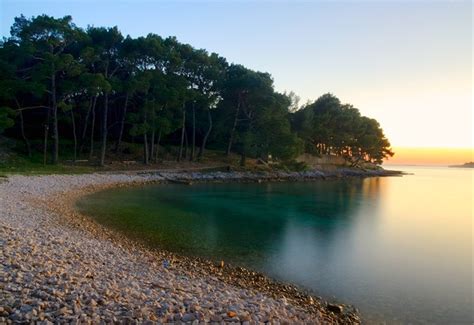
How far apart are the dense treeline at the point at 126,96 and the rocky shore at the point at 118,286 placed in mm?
25004

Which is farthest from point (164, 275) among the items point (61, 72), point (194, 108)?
point (194, 108)

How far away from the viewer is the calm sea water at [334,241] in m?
9.95

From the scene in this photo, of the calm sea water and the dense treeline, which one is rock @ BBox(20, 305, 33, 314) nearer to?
the calm sea water

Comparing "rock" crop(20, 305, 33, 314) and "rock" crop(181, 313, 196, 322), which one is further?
"rock" crop(181, 313, 196, 322)

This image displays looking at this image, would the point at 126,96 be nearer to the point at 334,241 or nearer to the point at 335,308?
the point at 334,241

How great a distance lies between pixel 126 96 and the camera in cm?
4119

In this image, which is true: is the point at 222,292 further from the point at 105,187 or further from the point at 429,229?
the point at 105,187

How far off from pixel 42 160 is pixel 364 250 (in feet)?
117

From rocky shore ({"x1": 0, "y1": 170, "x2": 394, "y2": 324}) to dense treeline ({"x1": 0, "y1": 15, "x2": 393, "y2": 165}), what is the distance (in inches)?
984

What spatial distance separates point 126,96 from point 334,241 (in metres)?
32.0

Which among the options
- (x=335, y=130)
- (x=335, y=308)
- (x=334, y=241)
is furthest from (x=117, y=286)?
(x=335, y=130)

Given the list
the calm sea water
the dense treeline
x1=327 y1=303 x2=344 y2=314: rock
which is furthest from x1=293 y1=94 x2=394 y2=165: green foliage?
x1=327 y1=303 x2=344 y2=314: rock

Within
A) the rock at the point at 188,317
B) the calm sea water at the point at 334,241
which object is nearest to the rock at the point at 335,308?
the calm sea water at the point at 334,241

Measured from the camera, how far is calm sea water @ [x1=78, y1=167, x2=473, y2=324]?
9945 mm
